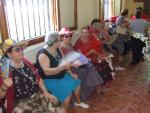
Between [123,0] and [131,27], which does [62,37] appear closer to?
[131,27]

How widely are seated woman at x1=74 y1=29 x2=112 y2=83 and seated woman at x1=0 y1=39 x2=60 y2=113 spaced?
4.31 feet

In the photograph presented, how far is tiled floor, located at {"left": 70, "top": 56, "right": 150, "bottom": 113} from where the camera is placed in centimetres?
285

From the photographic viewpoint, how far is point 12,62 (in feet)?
6.44

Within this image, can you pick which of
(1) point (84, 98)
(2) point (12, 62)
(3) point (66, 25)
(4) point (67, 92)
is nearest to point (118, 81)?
(1) point (84, 98)

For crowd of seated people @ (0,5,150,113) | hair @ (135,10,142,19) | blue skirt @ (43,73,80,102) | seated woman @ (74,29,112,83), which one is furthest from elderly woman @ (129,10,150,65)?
blue skirt @ (43,73,80,102)

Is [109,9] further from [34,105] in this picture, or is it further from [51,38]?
[34,105]

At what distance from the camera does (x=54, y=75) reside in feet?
8.01

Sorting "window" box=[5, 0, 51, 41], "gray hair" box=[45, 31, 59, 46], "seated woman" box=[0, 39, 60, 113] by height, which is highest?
"window" box=[5, 0, 51, 41]

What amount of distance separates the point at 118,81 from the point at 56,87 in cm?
163

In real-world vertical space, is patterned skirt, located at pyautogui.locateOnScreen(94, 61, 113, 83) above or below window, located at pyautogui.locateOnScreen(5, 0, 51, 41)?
below

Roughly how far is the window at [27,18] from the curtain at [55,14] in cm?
6

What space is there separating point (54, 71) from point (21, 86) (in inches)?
19.0

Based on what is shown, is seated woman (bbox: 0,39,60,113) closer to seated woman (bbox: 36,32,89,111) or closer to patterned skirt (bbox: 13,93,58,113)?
patterned skirt (bbox: 13,93,58,113)

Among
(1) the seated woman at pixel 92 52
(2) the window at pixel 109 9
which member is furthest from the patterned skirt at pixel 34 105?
(2) the window at pixel 109 9
